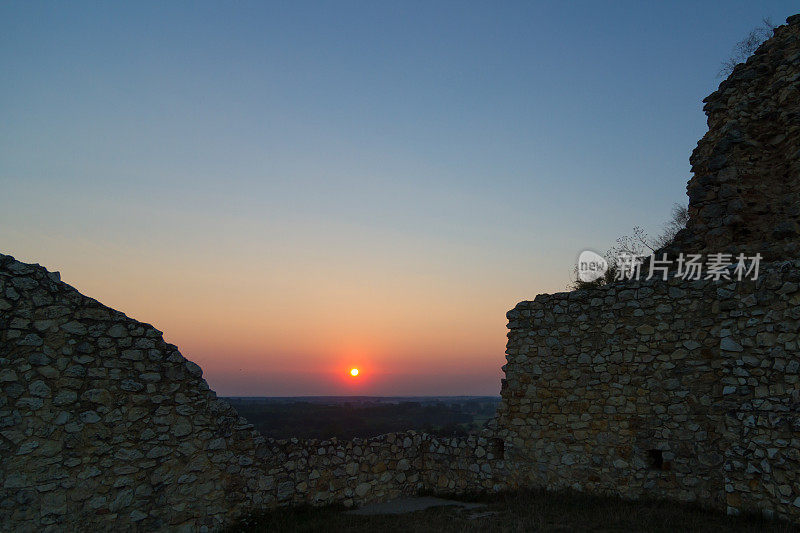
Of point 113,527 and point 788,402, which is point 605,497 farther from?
point 113,527

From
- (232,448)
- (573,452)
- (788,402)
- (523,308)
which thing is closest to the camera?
(788,402)

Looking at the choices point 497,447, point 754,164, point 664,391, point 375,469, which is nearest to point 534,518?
point 497,447

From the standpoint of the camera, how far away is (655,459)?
8.53m

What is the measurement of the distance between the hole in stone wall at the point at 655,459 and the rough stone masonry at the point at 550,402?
36mm

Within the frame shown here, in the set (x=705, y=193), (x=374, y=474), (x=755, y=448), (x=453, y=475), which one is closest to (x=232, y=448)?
(x=374, y=474)

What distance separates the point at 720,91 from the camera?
10984 millimetres

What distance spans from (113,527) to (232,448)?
192cm

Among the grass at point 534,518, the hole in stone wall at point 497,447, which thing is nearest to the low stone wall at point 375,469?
the hole in stone wall at point 497,447

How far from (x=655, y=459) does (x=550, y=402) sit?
6.53 feet

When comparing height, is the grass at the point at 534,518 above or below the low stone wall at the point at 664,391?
below

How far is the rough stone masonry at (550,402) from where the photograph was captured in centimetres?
703

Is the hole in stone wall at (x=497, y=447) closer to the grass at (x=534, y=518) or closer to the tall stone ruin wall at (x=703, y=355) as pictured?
the tall stone ruin wall at (x=703, y=355)

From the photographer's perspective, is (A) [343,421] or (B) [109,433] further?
(A) [343,421]

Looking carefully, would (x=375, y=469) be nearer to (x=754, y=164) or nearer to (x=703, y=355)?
(x=703, y=355)
